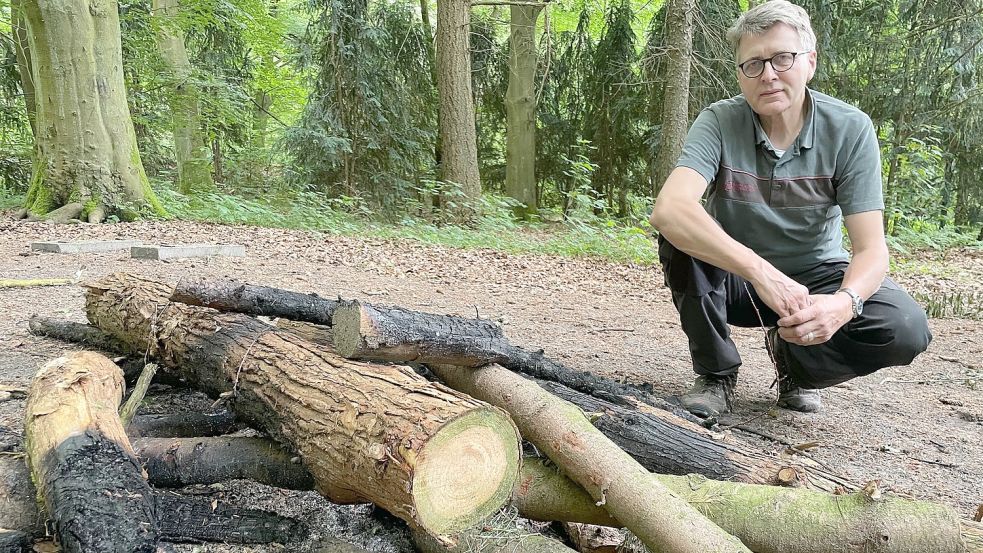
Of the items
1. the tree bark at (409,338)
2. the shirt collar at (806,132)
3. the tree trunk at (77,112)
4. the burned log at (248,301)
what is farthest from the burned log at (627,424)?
the tree trunk at (77,112)

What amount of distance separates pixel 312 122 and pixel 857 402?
41.2 ft

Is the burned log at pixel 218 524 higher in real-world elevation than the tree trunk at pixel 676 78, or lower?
lower

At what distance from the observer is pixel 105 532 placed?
1.51m

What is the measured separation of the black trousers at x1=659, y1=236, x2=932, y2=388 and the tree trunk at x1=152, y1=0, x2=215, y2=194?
12543 millimetres

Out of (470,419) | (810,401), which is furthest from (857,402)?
(470,419)

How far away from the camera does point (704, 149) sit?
2.94 metres

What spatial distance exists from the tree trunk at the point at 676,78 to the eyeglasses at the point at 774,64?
7.46m

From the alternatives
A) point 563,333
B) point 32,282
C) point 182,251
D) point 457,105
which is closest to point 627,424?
point 563,333

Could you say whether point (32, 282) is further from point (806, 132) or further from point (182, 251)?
point (806, 132)

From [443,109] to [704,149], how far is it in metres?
9.98

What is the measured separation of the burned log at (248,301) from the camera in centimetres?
253

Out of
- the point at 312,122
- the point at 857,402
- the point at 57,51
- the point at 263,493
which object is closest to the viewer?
the point at 263,493

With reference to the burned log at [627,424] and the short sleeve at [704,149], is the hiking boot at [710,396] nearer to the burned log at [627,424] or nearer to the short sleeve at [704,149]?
the burned log at [627,424]

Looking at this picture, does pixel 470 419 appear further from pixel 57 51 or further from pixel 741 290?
pixel 57 51
